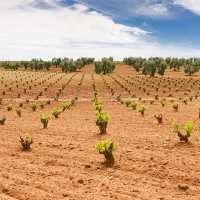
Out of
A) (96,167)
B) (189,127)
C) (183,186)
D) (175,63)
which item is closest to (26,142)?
(96,167)

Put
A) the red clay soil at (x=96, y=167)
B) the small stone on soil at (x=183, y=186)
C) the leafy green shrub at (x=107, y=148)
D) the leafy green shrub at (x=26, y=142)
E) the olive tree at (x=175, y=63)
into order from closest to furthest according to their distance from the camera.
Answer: the red clay soil at (x=96, y=167), the small stone on soil at (x=183, y=186), the leafy green shrub at (x=107, y=148), the leafy green shrub at (x=26, y=142), the olive tree at (x=175, y=63)

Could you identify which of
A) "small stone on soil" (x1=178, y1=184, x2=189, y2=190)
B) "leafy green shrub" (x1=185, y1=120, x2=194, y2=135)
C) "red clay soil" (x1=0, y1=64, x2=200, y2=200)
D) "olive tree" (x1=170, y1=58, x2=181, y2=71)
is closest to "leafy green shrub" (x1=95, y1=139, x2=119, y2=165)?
"red clay soil" (x1=0, y1=64, x2=200, y2=200)

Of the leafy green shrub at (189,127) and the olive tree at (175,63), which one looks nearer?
the leafy green shrub at (189,127)

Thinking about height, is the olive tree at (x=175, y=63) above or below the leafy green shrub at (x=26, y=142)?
above

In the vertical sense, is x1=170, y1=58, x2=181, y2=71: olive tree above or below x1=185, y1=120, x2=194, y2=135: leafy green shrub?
above

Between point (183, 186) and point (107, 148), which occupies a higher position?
point (107, 148)

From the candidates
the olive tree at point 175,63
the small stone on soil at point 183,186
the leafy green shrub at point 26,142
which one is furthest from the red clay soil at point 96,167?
the olive tree at point 175,63

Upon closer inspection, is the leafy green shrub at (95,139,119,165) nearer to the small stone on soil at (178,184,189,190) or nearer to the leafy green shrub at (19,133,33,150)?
the small stone on soil at (178,184,189,190)

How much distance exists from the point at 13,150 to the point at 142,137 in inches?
239

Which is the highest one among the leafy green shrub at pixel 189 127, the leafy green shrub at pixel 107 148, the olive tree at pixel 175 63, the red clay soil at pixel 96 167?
the olive tree at pixel 175 63

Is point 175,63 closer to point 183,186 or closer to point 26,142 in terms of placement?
point 26,142

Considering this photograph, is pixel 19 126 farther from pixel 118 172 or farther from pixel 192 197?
pixel 192 197

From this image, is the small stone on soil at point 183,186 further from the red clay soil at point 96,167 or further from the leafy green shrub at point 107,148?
the leafy green shrub at point 107,148

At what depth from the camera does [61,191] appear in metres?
6.77
